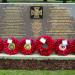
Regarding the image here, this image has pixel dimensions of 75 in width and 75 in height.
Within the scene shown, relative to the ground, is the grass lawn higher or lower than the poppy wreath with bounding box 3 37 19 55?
lower

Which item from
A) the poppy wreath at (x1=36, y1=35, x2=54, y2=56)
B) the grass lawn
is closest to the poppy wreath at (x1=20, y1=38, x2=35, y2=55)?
the poppy wreath at (x1=36, y1=35, x2=54, y2=56)

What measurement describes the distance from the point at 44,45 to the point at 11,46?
85 centimetres

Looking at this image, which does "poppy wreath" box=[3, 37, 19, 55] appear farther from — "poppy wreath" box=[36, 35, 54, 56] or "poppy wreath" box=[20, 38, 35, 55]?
"poppy wreath" box=[36, 35, 54, 56]

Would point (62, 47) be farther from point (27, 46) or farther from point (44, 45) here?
point (27, 46)

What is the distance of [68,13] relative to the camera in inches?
419

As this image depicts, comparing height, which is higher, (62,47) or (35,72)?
(62,47)

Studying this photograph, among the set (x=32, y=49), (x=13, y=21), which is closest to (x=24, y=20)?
(x=13, y=21)

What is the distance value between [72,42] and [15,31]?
164 cm

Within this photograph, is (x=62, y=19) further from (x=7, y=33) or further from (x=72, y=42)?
(x=7, y=33)

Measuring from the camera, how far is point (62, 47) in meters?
9.99

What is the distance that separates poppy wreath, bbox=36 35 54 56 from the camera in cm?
988

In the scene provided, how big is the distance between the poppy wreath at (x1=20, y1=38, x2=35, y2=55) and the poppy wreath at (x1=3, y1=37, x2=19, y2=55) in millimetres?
133

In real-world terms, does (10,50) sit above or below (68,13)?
below

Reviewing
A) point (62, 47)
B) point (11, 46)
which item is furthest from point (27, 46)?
point (62, 47)
